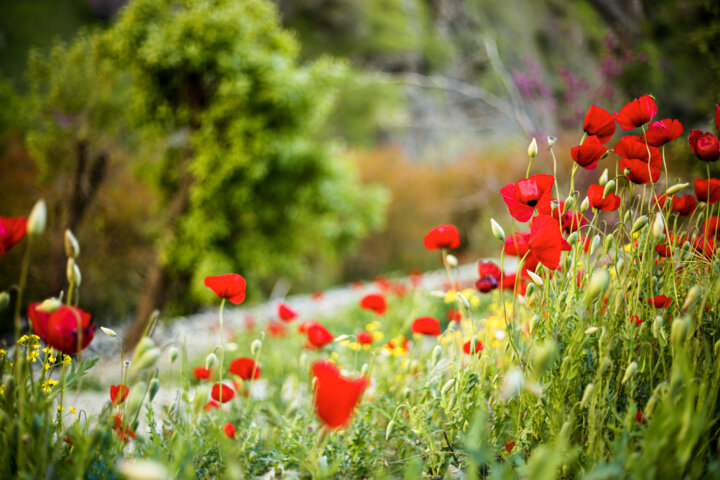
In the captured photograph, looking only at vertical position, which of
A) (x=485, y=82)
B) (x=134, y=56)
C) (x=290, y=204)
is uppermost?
(x=485, y=82)

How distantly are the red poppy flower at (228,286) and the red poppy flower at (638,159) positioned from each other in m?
1.00

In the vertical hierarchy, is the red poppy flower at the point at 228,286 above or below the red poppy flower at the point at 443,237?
below

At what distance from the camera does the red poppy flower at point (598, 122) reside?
108 cm

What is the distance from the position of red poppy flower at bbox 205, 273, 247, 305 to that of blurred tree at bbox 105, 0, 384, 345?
315cm

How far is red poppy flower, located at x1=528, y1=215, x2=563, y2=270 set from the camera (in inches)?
35.9

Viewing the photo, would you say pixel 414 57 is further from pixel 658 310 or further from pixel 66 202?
pixel 658 310

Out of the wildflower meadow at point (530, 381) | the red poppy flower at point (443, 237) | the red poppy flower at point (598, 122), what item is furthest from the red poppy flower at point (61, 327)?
the red poppy flower at point (598, 122)

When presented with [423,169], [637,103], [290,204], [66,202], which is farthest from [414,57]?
[637,103]

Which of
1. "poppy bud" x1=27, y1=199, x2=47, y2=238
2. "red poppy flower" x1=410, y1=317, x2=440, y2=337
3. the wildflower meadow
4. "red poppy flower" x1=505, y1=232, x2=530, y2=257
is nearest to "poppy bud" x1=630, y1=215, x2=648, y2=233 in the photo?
the wildflower meadow

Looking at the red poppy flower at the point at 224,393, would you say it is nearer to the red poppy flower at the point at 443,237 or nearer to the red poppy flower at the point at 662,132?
the red poppy flower at the point at 443,237

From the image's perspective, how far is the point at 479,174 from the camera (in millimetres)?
8547

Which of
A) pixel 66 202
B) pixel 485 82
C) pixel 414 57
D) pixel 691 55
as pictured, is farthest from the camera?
pixel 414 57

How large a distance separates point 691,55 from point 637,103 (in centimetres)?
241

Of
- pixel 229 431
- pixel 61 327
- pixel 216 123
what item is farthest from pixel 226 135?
pixel 61 327
